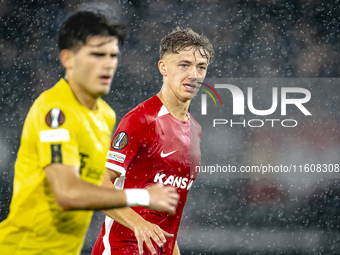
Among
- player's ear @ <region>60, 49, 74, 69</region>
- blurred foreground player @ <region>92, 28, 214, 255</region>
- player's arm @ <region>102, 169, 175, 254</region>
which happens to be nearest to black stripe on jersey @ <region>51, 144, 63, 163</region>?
player's ear @ <region>60, 49, 74, 69</region>

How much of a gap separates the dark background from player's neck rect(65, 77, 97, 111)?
668 centimetres

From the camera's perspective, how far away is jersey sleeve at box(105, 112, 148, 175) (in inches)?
110

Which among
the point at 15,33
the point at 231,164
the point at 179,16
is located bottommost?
the point at 231,164

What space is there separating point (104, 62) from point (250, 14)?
797 centimetres

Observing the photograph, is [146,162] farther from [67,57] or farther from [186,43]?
[67,57]

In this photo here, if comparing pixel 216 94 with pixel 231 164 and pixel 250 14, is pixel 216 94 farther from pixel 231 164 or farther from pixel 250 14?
pixel 250 14

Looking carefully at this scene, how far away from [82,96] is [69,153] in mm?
350

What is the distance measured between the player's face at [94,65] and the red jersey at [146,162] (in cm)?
108

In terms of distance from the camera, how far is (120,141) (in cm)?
283

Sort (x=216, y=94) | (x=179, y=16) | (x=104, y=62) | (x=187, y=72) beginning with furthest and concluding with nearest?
(x=179, y=16), (x=216, y=94), (x=187, y=72), (x=104, y=62)

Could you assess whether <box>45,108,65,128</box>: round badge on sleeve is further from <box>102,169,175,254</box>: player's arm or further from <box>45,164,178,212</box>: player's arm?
<box>102,169,175,254</box>: player's arm

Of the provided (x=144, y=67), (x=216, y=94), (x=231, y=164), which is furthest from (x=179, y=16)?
(x=231, y=164)

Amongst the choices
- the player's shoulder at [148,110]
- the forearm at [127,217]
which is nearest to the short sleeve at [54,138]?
the forearm at [127,217]

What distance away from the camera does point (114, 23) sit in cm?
182
